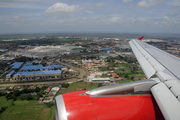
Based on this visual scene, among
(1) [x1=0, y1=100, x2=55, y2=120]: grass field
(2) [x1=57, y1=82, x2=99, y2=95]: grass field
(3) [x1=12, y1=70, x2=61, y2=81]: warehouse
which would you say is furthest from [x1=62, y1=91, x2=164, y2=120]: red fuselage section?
(3) [x1=12, y1=70, x2=61, y2=81]: warehouse

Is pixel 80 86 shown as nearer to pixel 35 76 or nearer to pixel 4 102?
pixel 35 76

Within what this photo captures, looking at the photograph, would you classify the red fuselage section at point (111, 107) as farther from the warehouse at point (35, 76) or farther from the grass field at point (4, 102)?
the warehouse at point (35, 76)

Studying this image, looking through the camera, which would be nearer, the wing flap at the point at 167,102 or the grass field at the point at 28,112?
the wing flap at the point at 167,102

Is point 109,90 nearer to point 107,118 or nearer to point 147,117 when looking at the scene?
point 107,118

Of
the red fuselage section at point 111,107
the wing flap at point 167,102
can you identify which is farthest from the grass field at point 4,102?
the wing flap at point 167,102

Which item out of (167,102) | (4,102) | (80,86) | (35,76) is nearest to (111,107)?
(167,102)

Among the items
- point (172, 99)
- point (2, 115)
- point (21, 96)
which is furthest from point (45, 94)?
point (172, 99)

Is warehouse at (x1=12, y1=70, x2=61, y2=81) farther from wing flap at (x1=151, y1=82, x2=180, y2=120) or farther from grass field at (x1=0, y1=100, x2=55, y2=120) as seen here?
wing flap at (x1=151, y1=82, x2=180, y2=120)
